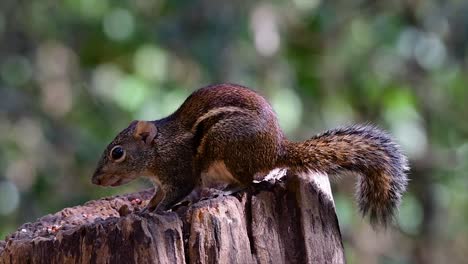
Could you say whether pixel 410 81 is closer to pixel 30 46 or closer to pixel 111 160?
pixel 30 46

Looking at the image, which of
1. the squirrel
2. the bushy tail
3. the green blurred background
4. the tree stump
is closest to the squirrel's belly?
the squirrel

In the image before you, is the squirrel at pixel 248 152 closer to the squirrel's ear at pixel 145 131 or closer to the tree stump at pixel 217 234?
the squirrel's ear at pixel 145 131

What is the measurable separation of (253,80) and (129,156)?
2401 millimetres

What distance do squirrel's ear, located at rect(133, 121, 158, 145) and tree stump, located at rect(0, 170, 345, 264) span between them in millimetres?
584

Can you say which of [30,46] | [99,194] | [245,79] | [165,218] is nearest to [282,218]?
[165,218]

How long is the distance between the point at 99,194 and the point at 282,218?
358cm

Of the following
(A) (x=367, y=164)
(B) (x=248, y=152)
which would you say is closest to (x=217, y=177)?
(B) (x=248, y=152)

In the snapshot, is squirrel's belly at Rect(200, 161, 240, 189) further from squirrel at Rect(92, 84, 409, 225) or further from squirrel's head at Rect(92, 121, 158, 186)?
squirrel's head at Rect(92, 121, 158, 186)

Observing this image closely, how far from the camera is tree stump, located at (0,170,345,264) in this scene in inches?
96.9

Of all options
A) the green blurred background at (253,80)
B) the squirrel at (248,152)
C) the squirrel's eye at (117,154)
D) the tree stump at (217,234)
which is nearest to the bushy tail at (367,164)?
the squirrel at (248,152)

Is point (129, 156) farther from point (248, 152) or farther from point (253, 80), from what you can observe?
point (253, 80)

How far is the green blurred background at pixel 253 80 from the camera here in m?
5.72

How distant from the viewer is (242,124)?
10.3 feet

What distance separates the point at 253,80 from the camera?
583cm
